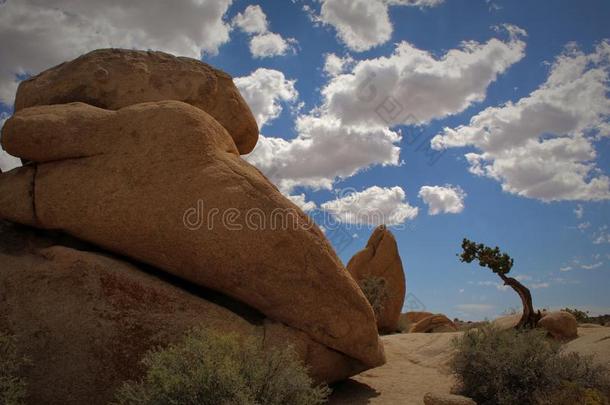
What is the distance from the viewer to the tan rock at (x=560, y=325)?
59.5 feet

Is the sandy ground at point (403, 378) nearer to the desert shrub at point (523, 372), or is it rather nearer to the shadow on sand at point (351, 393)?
the shadow on sand at point (351, 393)

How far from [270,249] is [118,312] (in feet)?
10.2

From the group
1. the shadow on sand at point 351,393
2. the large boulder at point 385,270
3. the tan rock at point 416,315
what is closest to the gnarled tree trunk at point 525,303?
the large boulder at point 385,270

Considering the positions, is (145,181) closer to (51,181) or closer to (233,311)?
(51,181)

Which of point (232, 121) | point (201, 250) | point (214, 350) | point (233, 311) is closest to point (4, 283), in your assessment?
point (201, 250)

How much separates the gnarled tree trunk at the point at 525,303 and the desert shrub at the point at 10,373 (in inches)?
699

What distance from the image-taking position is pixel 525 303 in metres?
19.3

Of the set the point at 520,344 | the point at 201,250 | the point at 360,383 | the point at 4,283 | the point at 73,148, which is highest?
the point at 73,148

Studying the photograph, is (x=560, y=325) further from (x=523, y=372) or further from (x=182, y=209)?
(x=182, y=209)

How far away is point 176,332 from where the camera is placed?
28.1 feet

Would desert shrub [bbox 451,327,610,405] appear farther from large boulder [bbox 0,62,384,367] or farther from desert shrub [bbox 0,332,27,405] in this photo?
desert shrub [bbox 0,332,27,405]

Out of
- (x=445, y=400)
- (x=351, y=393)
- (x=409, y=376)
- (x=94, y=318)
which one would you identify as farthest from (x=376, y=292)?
(x=94, y=318)

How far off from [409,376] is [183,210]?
8427 millimetres

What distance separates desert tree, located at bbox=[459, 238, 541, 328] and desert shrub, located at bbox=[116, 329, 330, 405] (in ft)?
49.5
